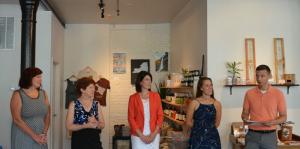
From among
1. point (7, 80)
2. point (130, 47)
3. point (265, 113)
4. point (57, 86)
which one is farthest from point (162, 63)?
point (265, 113)

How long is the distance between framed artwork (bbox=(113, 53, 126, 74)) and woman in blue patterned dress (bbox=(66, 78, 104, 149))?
438 centimetres

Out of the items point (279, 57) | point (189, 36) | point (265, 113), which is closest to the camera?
point (265, 113)

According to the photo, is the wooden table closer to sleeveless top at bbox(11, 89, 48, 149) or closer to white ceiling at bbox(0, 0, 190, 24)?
sleeveless top at bbox(11, 89, 48, 149)

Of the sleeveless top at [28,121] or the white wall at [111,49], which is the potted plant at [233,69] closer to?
the sleeveless top at [28,121]

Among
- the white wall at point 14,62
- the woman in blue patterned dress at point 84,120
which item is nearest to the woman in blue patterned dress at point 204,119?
the woman in blue patterned dress at point 84,120

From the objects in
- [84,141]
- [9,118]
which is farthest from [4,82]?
[84,141]

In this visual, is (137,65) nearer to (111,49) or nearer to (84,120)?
(111,49)

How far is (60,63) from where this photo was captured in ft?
22.3

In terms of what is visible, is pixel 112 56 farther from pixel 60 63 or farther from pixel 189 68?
pixel 189 68

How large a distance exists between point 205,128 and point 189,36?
2440 millimetres

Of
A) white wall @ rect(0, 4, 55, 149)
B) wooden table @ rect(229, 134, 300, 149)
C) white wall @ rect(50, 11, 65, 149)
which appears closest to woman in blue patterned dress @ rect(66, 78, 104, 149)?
wooden table @ rect(229, 134, 300, 149)

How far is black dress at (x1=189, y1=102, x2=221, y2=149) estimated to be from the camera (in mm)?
3636

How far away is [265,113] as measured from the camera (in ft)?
11.6

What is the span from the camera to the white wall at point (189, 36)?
4.93 metres
